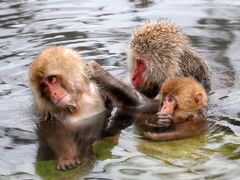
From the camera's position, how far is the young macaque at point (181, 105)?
19.6 feet

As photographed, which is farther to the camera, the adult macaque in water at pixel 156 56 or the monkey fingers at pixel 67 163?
the adult macaque in water at pixel 156 56

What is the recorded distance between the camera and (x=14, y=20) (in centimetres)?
1036

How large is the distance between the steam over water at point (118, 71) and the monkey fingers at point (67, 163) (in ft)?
0.22

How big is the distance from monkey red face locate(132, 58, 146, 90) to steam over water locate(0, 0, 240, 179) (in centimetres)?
70

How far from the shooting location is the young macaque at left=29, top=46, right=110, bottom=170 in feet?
19.0

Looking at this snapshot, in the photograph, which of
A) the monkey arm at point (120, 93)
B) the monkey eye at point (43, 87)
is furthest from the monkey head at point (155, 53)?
the monkey eye at point (43, 87)

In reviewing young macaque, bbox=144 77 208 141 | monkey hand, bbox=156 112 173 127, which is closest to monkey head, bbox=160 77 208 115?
young macaque, bbox=144 77 208 141

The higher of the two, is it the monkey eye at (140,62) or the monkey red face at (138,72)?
the monkey eye at (140,62)

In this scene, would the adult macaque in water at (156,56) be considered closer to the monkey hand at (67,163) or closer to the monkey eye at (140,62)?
the monkey eye at (140,62)

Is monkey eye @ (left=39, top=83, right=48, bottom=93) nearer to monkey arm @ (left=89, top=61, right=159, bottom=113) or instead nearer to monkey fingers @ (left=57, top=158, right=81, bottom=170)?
monkey arm @ (left=89, top=61, right=159, bottom=113)

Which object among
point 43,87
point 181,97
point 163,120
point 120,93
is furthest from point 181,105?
point 43,87

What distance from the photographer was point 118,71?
7.63 m

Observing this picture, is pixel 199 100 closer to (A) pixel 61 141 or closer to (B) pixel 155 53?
(B) pixel 155 53

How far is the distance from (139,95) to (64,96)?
940mm
